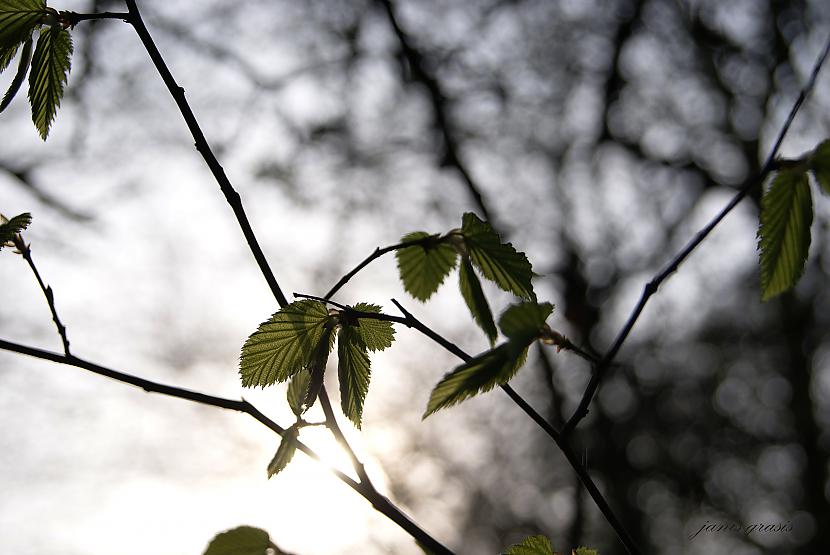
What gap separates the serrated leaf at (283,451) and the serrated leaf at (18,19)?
0.47m

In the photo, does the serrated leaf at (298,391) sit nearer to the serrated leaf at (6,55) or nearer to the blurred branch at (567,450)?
the blurred branch at (567,450)

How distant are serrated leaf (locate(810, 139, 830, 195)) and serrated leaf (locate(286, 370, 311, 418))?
1.72 feet

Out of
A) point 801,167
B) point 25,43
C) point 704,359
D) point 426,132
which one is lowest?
point 801,167

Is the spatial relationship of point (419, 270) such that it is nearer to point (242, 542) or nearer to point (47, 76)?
point (242, 542)

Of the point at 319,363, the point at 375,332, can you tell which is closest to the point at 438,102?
the point at 375,332

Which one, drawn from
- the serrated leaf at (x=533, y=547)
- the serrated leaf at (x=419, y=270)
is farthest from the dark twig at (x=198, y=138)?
the serrated leaf at (x=533, y=547)

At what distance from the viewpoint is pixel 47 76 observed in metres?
0.63

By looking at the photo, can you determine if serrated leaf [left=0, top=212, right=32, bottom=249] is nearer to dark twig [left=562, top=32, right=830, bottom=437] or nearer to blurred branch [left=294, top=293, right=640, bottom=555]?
blurred branch [left=294, top=293, right=640, bottom=555]

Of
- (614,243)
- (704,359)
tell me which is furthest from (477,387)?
(704,359)

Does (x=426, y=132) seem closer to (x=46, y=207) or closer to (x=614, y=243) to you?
(x=614, y=243)

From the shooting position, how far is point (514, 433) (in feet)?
23.8

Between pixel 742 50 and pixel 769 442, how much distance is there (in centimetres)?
476

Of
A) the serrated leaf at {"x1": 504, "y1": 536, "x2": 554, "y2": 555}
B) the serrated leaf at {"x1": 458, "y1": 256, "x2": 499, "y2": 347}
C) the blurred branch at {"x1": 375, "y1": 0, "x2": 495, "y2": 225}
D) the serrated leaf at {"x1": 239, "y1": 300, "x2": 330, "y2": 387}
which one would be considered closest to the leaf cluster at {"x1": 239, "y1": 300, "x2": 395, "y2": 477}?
the serrated leaf at {"x1": 239, "y1": 300, "x2": 330, "y2": 387}

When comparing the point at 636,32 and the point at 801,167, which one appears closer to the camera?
the point at 801,167
